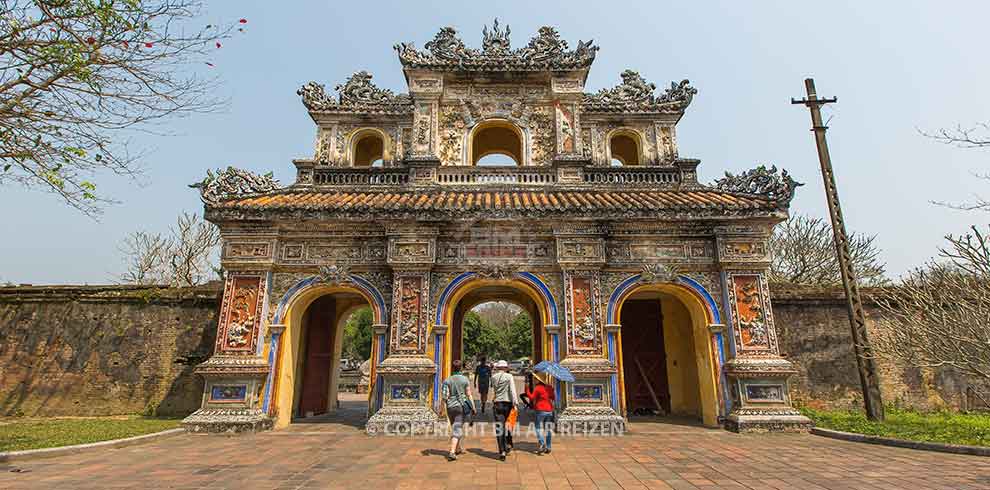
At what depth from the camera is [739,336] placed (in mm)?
10547

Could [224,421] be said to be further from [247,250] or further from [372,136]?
[372,136]

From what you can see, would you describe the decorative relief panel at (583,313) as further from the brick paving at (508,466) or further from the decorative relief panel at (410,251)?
the decorative relief panel at (410,251)

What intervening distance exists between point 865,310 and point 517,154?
36.9 feet

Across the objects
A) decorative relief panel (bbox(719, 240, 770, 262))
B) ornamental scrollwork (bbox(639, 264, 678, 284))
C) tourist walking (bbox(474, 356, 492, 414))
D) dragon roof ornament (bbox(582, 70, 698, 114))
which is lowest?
tourist walking (bbox(474, 356, 492, 414))

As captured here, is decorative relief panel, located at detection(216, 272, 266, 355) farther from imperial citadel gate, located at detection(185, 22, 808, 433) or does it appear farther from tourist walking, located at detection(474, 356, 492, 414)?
tourist walking, located at detection(474, 356, 492, 414)

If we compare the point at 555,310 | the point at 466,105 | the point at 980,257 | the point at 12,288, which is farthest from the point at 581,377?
the point at 12,288

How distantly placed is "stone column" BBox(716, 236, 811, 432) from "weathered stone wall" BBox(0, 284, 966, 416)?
299 cm

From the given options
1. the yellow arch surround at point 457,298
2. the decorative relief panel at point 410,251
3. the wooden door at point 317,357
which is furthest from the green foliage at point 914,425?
the wooden door at point 317,357

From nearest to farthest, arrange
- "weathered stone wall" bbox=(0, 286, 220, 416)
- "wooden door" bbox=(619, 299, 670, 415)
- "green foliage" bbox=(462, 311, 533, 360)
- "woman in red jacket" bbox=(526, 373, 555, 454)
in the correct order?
"woman in red jacket" bbox=(526, 373, 555, 454)
"weathered stone wall" bbox=(0, 286, 220, 416)
"wooden door" bbox=(619, 299, 670, 415)
"green foliage" bbox=(462, 311, 533, 360)

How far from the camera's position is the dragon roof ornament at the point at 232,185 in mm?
11039

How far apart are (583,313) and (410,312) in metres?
3.92

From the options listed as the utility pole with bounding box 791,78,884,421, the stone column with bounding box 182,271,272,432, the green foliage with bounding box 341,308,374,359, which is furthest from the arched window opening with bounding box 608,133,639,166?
the green foliage with bounding box 341,308,374,359

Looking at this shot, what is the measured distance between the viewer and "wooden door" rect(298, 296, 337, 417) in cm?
1229

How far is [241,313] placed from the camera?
35.0ft
